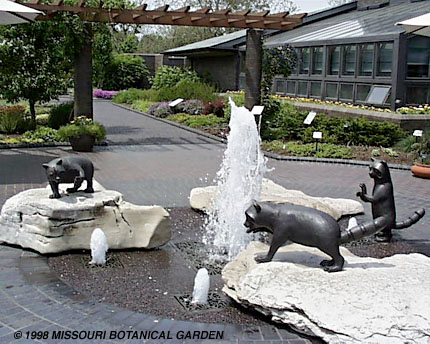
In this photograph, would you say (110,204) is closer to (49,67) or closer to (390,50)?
(49,67)

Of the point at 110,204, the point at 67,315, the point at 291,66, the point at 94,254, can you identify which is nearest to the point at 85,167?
the point at 110,204

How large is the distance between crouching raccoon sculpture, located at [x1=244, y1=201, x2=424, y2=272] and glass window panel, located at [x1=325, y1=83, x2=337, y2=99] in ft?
47.2

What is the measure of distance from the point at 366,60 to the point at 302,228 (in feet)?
45.4

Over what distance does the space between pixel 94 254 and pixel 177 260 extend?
0.86 meters

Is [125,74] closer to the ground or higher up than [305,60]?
closer to the ground

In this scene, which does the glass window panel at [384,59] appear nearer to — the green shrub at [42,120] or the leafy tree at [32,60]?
the leafy tree at [32,60]

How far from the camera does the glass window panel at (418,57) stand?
16.1 m

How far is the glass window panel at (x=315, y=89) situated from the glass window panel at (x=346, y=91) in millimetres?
1370

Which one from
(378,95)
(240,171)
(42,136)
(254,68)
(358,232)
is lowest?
(42,136)

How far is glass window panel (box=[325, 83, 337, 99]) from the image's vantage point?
1880cm

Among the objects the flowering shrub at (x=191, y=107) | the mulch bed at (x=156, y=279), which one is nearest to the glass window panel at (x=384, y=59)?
the flowering shrub at (x=191, y=107)

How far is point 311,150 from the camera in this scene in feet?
45.8

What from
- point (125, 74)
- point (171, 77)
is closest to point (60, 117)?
point (171, 77)

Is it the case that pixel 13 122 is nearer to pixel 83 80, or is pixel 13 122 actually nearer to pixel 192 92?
pixel 83 80
